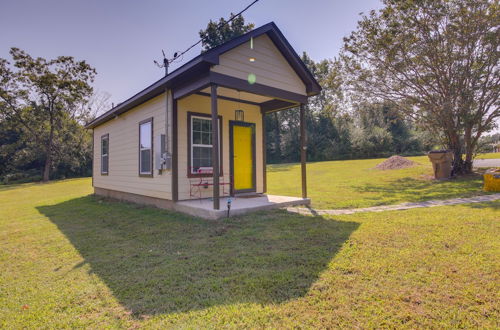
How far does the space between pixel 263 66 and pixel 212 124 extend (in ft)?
6.89

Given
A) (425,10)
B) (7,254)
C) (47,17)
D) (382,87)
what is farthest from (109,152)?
(425,10)

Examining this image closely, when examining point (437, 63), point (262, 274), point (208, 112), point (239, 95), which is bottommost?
point (262, 274)

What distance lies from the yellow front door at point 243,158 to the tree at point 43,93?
19.1 metres

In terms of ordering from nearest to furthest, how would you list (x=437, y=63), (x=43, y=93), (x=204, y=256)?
1. (x=204, y=256)
2. (x=437, y=63)
3. (x=43, y=93)

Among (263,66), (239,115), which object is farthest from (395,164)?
(263,66)

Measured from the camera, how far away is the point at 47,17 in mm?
7996

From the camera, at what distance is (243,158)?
748 centimetres

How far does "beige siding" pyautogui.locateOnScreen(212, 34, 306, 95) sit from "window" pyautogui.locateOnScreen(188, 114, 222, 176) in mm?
1718

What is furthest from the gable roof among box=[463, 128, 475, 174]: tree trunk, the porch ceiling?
box=[463, 128, 475, 174]: tree trunk

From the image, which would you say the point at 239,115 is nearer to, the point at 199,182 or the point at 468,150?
the point at 199,182

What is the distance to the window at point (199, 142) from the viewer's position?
6.47 m

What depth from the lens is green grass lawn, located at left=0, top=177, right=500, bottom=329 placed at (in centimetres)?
202

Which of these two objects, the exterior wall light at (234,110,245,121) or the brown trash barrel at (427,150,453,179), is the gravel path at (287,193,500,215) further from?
the brown trash barrel at (427,150,453,179)

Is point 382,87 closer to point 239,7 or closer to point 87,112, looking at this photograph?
point 239,7
